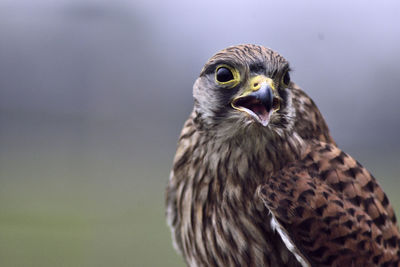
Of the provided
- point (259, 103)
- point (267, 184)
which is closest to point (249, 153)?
point (267, 184)

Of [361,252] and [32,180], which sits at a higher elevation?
[32,180]

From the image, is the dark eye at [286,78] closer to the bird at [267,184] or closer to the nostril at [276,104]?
the bird at [267,184]

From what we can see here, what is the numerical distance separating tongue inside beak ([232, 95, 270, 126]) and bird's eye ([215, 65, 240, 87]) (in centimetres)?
8

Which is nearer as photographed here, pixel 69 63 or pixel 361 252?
pixel 361 252

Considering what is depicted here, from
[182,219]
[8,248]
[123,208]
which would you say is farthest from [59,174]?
[182,219]

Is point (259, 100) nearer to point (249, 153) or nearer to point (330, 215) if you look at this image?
point (249, 153)

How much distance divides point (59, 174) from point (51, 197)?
113 cm

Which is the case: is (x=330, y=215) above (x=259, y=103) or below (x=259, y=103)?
below

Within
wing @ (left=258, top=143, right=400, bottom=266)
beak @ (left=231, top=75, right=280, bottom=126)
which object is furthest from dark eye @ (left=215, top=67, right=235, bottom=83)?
wing @ (left=258, top=143, right=400, bottom=266)

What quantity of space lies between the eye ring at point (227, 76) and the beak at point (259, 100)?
0.07 metres

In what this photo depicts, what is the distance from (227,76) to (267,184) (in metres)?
0.46

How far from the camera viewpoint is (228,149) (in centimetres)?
240

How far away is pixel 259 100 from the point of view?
2.15 metres

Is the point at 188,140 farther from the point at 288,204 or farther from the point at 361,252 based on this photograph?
the point at 361,252
